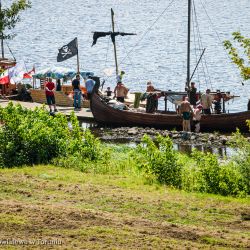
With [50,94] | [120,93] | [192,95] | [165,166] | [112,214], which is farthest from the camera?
[120,93]

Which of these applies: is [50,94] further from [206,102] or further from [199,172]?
[199,172]

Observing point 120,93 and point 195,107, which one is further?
point 120,93

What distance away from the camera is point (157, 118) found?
130ft

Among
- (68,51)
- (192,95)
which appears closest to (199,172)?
(192,95)

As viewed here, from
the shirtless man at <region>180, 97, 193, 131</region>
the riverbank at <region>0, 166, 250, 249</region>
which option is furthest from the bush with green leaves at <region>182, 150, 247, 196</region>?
the shirtless man at <region>180, 97, 193, 131</region>

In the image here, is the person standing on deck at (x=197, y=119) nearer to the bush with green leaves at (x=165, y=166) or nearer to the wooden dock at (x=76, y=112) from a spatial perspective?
the wooden dock at (x=76, y=112)

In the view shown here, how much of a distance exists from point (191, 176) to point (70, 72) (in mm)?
24306

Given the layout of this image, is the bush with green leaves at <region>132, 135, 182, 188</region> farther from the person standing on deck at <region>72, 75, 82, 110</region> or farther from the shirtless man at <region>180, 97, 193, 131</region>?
the person standing on deck at <region>72, 75, 82, 110</region>

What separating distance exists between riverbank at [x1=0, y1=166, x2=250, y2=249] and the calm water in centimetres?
3154

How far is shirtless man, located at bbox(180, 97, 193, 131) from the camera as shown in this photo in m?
37.4

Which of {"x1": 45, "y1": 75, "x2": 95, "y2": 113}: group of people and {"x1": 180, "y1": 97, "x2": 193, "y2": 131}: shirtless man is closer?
{"x1": 180, "y1": 97, "x2": 193, "y2": 131}: shirtless man

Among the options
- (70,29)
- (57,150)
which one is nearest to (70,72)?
(57,150)

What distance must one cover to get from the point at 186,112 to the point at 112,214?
19.0 metres

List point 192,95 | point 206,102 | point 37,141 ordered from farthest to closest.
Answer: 1. point 192,95
2. point 206,102
3. point 37,141
